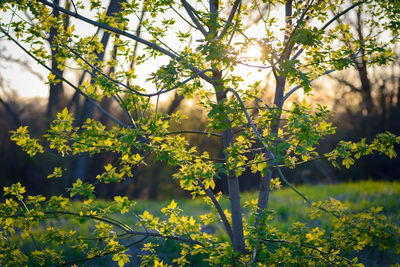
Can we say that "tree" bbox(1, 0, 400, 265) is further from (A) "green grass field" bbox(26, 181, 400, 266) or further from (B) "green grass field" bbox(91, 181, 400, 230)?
(B) "green grass field" bbox(91, 181, 400, 230)

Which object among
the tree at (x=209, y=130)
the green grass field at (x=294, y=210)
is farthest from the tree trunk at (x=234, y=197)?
the green grass field at (x=294, y=210)

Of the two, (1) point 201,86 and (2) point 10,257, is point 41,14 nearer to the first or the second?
(1) point 201,86

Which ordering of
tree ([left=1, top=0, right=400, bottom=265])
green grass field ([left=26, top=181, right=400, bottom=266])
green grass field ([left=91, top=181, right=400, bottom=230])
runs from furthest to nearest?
green grass field ([left=91, top=181, right=400, bottom=230])
green grass field ([left=26, top=181, right=400, bottom=266])
tree ([left=1, top=0, right=400, bottom=265])

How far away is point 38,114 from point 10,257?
381 inches

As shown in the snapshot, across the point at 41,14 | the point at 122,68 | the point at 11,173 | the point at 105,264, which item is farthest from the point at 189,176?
the point at 11,173

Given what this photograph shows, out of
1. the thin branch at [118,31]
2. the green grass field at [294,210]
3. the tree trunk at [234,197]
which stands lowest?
the green grass field at [294,210]

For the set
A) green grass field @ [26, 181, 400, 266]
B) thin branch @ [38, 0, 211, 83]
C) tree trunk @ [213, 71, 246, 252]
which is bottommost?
green grass field @ [26, 181, 400, 266]

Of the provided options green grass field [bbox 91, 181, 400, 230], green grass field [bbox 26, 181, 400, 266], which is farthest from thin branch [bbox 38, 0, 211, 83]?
green grass field [bbox 91, 181, 400, 230]

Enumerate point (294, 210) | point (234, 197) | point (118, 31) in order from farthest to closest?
1. point (294, 210)
2. point (234, 197)
3. point (118, 31)

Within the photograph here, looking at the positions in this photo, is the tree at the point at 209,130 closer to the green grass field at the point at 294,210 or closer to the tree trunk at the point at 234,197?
the tree trunk at the point at 234,197

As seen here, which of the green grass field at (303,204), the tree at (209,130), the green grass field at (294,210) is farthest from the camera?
the green grass field at (303,204)

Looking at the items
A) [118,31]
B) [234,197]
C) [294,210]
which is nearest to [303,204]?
[294,210]

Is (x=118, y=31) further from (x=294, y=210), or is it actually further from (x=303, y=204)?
(x=303, y=204)

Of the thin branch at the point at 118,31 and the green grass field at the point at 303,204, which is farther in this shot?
the green grass field at the point at 303,204
